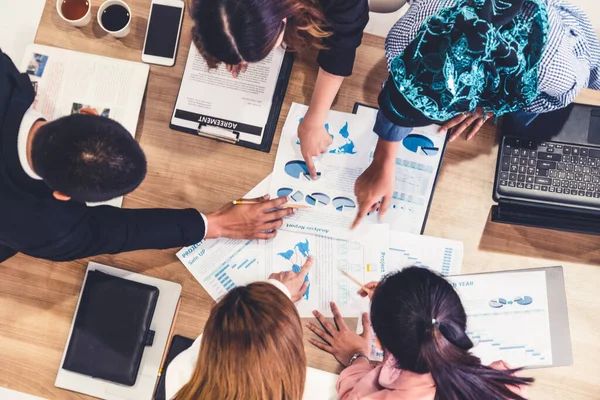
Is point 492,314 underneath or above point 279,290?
underneath

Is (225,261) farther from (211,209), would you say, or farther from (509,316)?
(509,316)

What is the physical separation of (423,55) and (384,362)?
59cm

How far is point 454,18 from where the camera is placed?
707 mm

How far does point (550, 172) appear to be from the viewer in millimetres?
981

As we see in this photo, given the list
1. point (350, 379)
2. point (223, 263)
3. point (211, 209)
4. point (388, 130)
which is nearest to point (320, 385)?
point (350, 379)

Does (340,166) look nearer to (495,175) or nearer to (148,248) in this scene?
(495,175)

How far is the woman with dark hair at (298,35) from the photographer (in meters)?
0.76

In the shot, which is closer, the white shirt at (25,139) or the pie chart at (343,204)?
the white shirt at (25,139)

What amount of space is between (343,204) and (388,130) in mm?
186

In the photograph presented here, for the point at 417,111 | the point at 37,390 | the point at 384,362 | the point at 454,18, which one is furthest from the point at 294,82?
the point at 37,390

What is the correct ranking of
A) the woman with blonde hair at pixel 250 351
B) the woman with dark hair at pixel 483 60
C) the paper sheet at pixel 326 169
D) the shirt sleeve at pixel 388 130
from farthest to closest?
the paper sheet at pixel 326 169
the shirt sleeve at pixel 388 130
the woman with blonde hair at pixel 250 351
the woman with dark hair at pixel 483 60

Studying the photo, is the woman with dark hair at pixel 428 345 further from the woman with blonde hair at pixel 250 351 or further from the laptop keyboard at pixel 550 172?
the laptop keyboard at pixel 550 172

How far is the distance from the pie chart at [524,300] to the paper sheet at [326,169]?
1.31 feet

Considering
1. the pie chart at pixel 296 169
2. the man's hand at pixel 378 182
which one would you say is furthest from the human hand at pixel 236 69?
the man's hand at pixel 378 182
